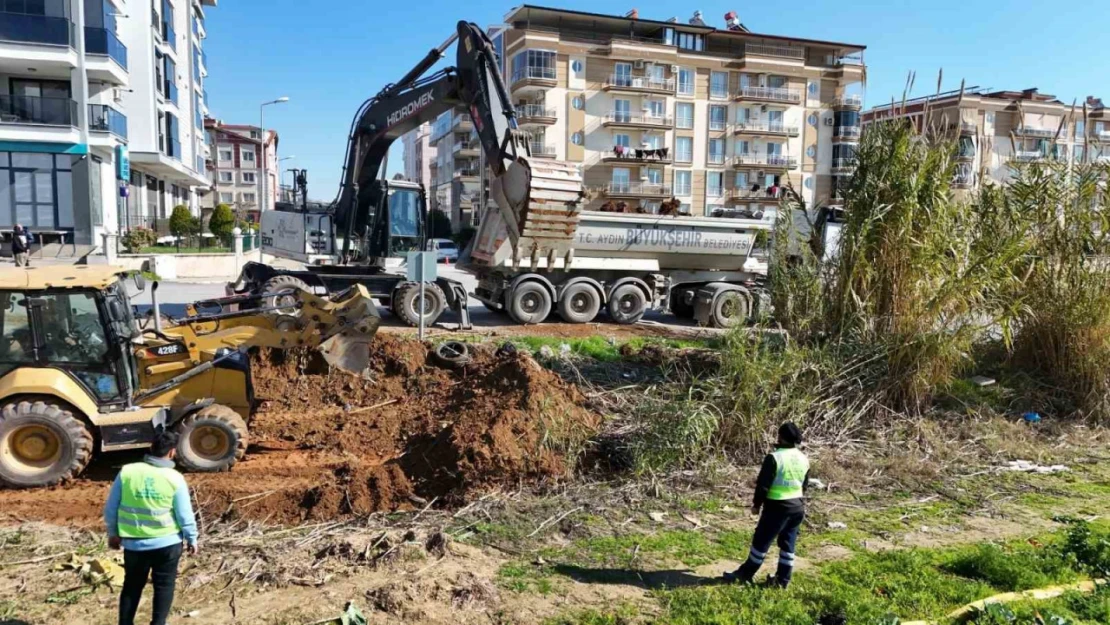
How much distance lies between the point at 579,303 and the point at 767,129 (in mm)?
43907

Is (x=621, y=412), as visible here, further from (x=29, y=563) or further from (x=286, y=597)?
(x=29, y=563)

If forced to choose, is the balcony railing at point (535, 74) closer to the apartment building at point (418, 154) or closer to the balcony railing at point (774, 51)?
the balcony railing at point (774, 51)

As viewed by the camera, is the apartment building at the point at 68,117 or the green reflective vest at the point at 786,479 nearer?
the green reflective vest at the point at 786,479

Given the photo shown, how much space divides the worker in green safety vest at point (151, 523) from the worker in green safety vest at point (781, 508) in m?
3.45

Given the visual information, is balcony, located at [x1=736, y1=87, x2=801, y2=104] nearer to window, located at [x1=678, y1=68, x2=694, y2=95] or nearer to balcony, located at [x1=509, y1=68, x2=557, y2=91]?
window, located at [x1=678, y1=68, x2=694, y2=95]

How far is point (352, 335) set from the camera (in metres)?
9.54

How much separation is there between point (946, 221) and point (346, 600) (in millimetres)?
8029

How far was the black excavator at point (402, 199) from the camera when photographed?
45.0 feet

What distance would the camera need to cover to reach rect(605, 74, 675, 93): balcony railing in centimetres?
5025

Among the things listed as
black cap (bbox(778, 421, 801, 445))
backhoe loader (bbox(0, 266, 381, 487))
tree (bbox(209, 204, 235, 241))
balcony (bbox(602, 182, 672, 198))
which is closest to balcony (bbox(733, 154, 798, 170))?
balcony (bbox(602, 182, 672, 198))

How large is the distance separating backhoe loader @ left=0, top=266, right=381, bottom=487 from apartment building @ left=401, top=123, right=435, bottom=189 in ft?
331

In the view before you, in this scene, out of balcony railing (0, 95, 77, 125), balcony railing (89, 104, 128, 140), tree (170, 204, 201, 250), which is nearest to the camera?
balcony railing (0, 95, 77, 125)

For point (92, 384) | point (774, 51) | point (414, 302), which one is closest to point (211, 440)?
point (92, 384)

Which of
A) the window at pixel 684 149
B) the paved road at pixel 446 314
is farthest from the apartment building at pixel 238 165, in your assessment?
the paved road at pixel 446 314
